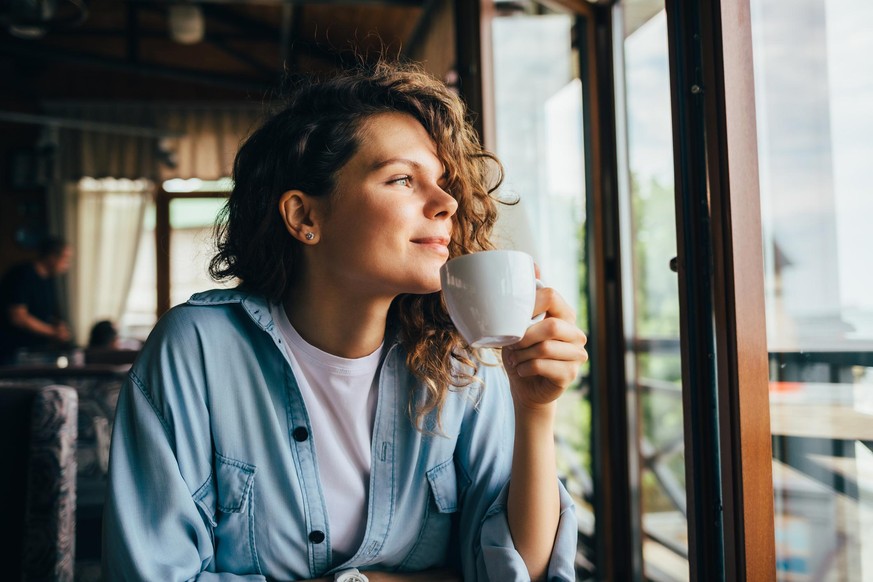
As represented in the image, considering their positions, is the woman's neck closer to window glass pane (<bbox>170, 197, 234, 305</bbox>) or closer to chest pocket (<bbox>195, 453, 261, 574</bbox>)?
chest pocket (<bbox>195, 453, 261, 574</bbox>)

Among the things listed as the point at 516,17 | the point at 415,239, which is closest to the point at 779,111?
the point at 415,239

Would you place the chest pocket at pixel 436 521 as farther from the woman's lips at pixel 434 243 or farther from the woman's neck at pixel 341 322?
the woman's lips at pixel 434 243

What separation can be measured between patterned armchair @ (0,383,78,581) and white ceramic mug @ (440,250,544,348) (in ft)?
2.71

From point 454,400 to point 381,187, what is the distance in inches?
14.4

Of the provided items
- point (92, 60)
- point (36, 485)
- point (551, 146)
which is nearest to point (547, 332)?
point (36, 485)

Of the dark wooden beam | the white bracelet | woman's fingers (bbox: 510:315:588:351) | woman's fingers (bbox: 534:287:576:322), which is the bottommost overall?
the white bracelet

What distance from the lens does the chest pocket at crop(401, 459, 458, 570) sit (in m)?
1.16

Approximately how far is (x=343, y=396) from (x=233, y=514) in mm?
243

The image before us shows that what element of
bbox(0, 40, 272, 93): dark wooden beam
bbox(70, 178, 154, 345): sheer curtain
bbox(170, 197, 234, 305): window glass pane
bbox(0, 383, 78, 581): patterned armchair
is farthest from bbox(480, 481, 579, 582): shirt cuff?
bbox(70, 178, 154, 345): sheer curtain

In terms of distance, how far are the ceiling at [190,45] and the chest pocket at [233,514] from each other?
11.7ft

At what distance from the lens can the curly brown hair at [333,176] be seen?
125 centimetres

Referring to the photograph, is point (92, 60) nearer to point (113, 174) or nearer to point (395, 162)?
point (113, 174)

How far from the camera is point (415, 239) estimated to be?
1138 mm

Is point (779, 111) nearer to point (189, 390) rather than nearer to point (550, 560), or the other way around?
point (550, 560)
